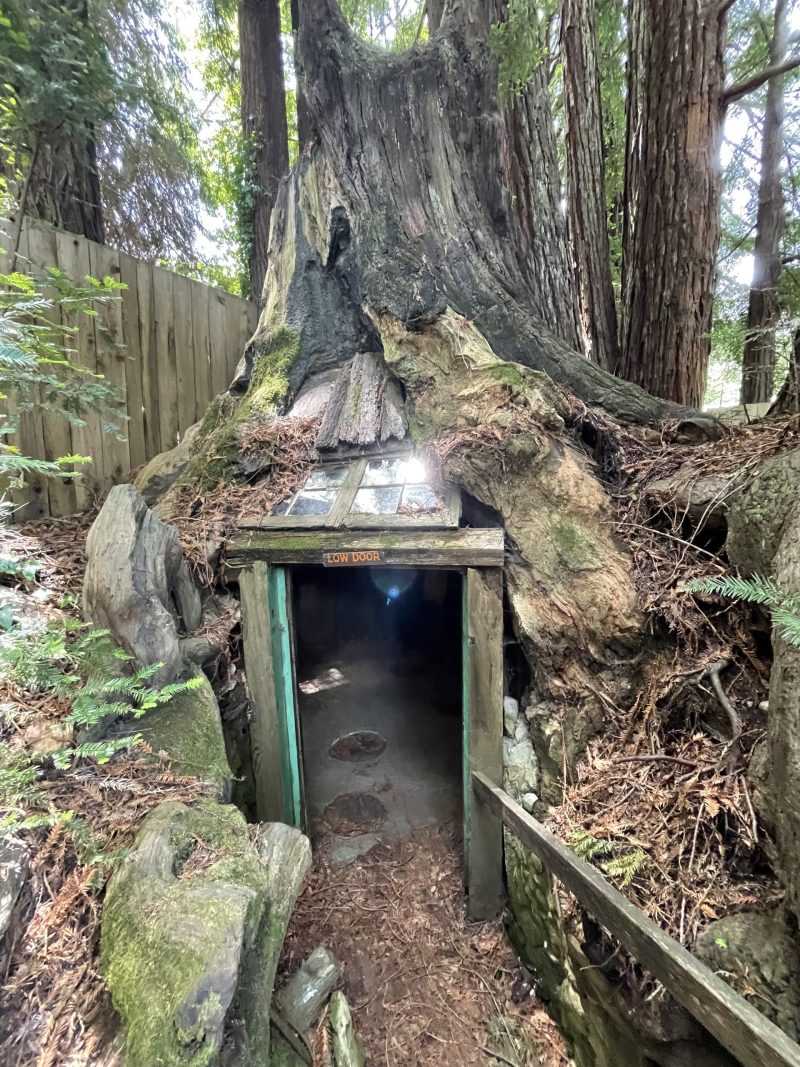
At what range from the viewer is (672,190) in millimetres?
3994

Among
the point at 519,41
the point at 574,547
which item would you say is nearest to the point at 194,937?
the point at 574,547

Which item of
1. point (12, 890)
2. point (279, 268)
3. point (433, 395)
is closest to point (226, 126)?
point (279, 268)

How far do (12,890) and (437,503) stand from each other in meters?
2.40

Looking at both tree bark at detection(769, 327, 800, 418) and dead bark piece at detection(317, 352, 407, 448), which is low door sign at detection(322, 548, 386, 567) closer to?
dead bark piece at detection(317, 352, 407, 448)

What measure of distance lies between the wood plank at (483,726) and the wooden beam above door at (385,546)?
0.16 metres

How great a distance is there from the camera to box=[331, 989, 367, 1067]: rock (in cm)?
230

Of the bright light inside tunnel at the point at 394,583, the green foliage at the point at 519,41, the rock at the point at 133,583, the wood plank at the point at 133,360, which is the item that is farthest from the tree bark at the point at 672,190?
the bright light inside tunnel at the point at 394,583

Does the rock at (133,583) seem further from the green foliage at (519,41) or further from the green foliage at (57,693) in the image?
the green foliage at (519,41)

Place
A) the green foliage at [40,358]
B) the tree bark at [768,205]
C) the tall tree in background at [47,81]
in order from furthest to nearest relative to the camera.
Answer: the tree bark at [768,205] → the tall tree in background at [47,81] → the green foliage at [40,358]

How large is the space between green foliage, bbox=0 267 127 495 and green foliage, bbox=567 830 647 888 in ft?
8.36

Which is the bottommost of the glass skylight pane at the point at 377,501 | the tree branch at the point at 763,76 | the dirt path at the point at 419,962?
the dirt path at the point at 419,962

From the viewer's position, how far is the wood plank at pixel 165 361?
13.4 feet

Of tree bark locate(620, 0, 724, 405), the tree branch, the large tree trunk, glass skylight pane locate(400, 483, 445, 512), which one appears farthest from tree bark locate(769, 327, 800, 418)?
the large tree trunk

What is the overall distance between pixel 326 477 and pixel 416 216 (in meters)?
2.43
